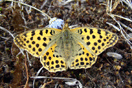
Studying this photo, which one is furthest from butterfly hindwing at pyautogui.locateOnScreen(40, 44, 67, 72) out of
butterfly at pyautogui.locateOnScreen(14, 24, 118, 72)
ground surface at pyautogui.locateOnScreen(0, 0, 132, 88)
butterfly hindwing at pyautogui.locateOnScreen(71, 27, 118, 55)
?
butterfly hindwing at pyautogui.locateOnScreen(71, 27, 118, 55)

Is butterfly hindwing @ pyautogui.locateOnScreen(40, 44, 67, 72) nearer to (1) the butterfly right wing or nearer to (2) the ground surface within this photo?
(1) the butterfly right wing

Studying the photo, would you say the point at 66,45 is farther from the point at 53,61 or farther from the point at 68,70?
the point at 68,70

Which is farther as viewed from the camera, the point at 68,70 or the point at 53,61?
the point at 68,70

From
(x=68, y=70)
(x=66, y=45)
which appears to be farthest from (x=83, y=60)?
(x=68, y=70)

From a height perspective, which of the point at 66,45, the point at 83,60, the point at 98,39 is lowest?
the point at 83,60

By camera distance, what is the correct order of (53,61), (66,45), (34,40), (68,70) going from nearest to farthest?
(34,40)
(53,61)
(66,45)
(68,70)

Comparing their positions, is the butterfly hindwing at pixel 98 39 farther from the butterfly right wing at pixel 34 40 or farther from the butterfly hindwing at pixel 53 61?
the butterfly right wing at pixel 34 40

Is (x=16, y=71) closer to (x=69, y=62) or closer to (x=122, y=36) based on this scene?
(x=69, y=62)
